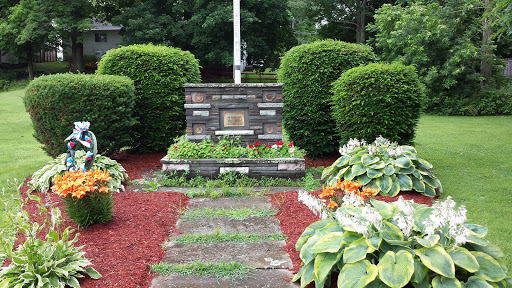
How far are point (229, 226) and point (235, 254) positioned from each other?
30.4 inches

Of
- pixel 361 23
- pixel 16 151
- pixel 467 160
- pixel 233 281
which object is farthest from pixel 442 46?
pixel 233 281

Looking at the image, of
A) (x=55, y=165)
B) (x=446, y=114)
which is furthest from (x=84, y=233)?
(x=446, y=114)

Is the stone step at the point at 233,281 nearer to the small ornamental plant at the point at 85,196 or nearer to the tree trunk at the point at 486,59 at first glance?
the small ornamental plant at the point at 85,196

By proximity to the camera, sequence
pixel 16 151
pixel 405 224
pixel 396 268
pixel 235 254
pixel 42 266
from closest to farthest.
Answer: pixel 396 268 < pixel 405 224 < pixel 42 266 < pixel 235 254 < pixel 16 151

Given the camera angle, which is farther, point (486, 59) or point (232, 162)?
point (486, 59)

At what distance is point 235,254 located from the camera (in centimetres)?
390

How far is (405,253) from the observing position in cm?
283

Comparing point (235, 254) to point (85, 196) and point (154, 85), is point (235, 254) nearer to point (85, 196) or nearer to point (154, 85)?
point (85, 196)

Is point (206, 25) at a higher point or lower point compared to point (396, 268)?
higher

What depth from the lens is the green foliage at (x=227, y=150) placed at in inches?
266

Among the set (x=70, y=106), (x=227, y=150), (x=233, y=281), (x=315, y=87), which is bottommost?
(x=233, y=281)

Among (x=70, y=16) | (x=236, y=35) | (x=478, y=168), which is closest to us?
(x=478, y=168)

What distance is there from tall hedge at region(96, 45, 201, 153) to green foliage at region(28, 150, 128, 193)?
1765mm

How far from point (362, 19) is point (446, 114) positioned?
10.8 metres
